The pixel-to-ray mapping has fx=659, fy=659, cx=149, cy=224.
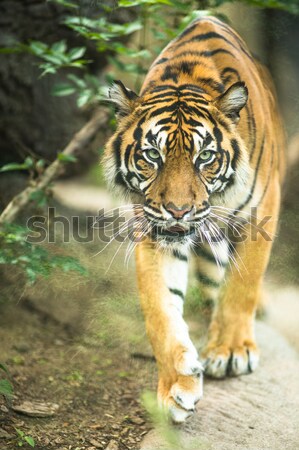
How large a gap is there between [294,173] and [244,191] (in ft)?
3.69

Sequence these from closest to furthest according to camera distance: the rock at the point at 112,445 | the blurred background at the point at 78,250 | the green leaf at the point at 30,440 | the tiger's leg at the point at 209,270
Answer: the green leaf at the point at 30,440 < the rock at the point at 112,445 < the blurred background at the point at 78,250 < the tiger's leg at the point at 209,270

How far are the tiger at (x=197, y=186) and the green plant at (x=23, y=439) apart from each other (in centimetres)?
58

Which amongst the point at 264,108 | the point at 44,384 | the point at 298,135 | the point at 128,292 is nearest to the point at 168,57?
the point at 264,108

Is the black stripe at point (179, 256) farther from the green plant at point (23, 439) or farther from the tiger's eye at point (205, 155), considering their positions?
the green plant at point (23, 439)

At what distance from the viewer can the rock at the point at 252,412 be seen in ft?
9.31

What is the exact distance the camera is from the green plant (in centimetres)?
277

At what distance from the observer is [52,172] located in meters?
4.56

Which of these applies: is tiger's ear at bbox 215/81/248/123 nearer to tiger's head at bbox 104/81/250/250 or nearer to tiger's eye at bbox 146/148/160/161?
tiger's head at bbox 104/81/250/250

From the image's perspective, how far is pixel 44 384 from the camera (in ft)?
11.4

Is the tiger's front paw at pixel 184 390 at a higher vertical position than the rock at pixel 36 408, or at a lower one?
higher

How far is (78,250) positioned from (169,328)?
1702mm

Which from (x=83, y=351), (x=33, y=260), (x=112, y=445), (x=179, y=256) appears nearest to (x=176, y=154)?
(x=179, y=256)

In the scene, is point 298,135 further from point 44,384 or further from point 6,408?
point 6,408

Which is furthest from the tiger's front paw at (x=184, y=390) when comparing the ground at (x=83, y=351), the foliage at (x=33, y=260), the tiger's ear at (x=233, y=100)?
the tiger's ear at (x=233, y=100)
